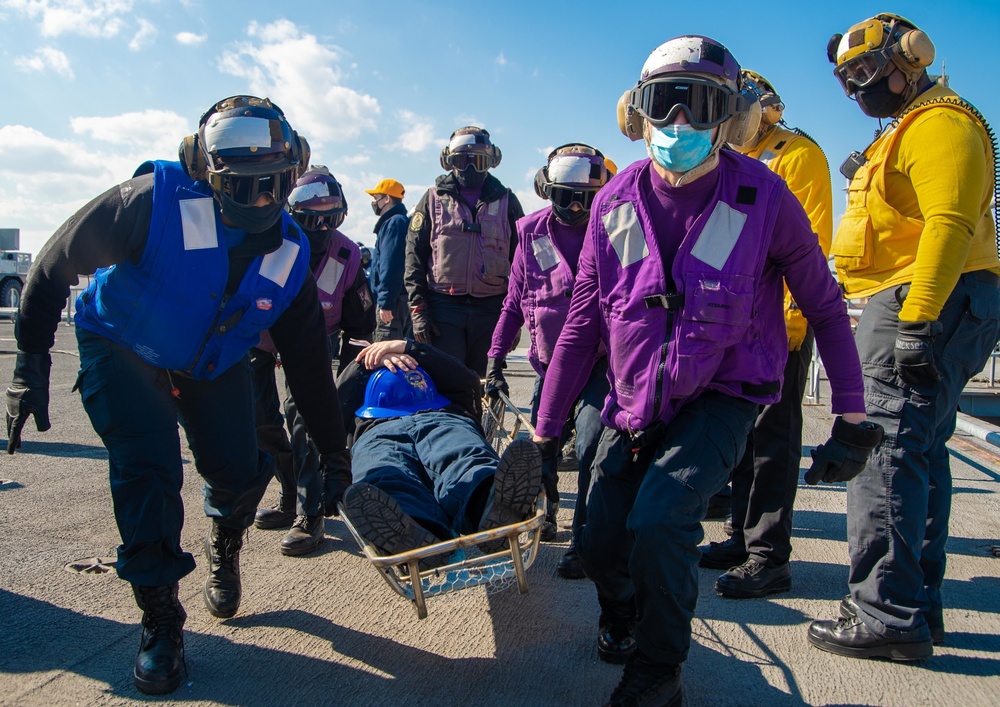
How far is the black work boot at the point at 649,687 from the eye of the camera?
2400 mm

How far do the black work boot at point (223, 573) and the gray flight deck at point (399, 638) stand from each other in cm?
7

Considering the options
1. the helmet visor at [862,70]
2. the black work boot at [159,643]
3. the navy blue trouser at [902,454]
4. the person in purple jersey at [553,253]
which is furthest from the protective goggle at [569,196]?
the black work boot at [159,643]

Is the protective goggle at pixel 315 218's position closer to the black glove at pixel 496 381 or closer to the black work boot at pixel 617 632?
the black glove at pixel 496 381

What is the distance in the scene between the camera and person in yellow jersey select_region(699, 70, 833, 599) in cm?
359

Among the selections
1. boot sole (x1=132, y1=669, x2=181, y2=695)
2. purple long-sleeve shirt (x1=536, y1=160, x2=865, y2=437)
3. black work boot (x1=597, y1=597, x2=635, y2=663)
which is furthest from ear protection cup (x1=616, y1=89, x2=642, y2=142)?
boot sole (x1=132, y1=669, x2=181, y2=695)

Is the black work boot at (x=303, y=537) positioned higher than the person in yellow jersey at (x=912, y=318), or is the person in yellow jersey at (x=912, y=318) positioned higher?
the person in yellow jersey at (x=912, y=318)

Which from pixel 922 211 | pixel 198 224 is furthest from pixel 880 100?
pixel 198 224

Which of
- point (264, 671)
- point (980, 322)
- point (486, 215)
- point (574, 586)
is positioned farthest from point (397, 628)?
point (486, 215)

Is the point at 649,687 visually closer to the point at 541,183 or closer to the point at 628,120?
the point at 628,120

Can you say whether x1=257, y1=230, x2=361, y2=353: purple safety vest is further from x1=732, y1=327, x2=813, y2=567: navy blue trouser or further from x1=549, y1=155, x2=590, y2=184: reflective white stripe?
x1=732, y1=327, x2=813, y2=567: navy blue trouser

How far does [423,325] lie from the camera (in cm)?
549

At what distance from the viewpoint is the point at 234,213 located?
2.86 metres

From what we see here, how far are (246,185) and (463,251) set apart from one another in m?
2.74

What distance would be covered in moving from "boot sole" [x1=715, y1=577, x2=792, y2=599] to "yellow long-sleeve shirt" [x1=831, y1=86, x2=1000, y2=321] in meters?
1.39
